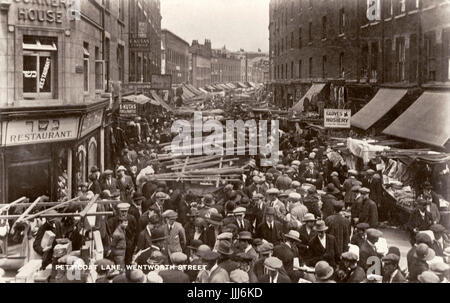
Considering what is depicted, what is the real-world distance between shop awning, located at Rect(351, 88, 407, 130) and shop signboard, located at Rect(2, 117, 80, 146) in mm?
11022

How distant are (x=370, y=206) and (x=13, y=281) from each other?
777 cm

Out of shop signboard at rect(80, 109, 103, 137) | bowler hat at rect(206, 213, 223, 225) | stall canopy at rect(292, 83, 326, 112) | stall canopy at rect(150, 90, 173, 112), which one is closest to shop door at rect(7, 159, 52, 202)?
shop signboard at rect(80, 109, 103, 137)

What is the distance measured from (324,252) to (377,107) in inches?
488

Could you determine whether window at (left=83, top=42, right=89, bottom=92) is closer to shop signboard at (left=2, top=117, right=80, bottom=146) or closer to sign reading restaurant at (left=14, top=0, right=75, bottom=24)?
shop signboard at (left=2, top=117, right=80, bottom=146)

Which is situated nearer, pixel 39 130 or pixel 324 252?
pixel 324 252

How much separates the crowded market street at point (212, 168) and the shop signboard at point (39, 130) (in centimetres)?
4

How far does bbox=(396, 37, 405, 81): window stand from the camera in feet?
70.2

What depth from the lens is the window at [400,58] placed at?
21406mm

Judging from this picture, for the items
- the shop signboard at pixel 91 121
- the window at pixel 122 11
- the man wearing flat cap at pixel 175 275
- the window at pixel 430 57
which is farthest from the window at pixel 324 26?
the man wearing flat cap at pixel 175 275

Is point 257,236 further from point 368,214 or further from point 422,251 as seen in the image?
point 422,251

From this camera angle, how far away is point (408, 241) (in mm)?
13438

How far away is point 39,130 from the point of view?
48.1 feet

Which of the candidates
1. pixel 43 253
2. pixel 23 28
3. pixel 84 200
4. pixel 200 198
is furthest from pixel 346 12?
pixel 43 253

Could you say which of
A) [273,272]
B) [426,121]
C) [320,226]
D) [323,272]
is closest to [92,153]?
[320,226]
